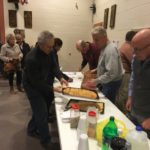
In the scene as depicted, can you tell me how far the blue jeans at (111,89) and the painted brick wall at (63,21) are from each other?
12.6 feet

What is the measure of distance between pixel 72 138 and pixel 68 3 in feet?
17.2

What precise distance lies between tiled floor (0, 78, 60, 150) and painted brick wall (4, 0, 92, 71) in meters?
2.17

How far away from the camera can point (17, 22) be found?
18.8 ft

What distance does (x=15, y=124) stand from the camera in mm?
3066

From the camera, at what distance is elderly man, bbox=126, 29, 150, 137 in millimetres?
1498

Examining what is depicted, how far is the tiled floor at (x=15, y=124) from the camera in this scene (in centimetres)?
251

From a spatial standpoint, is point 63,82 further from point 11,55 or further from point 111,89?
point 11,55

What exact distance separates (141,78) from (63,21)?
4.80m

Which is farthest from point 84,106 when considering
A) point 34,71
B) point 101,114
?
point 34,71

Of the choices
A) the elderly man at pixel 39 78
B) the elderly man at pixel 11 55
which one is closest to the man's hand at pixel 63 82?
the elderly man at pixel 39 78

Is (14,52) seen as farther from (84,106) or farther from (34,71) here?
(84,106)

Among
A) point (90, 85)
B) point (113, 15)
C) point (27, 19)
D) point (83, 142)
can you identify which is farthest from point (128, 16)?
point (27, 19)

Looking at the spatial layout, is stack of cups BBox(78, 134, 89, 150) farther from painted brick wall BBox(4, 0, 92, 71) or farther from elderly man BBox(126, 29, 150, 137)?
painted brick wall BBox(4, 0, 92, 71)

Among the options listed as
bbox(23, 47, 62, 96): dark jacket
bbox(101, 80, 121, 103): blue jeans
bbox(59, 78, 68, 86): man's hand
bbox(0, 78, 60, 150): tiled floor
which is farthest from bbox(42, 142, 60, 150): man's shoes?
bbox(101, 80, 121, 103): blue jeans
